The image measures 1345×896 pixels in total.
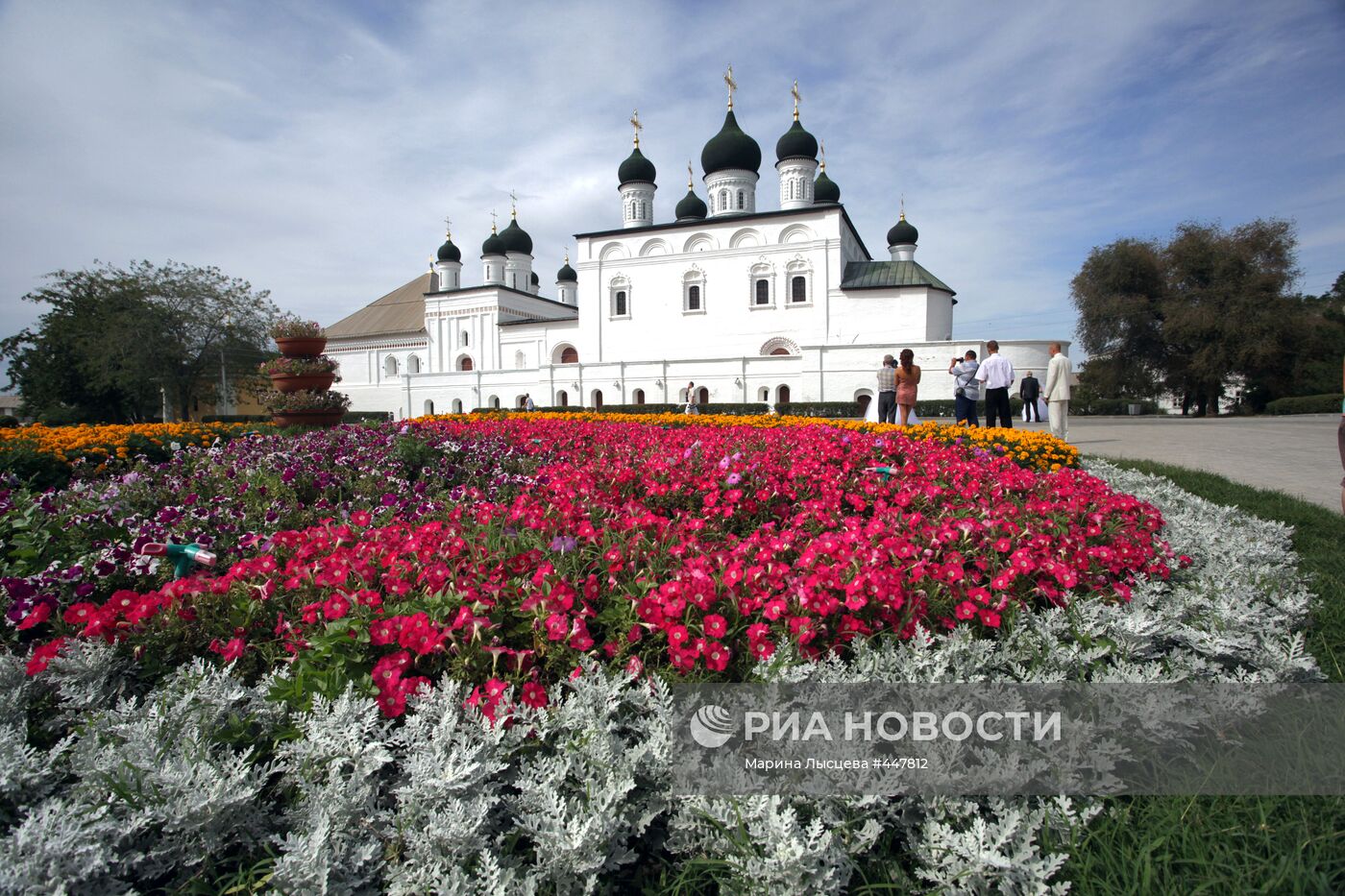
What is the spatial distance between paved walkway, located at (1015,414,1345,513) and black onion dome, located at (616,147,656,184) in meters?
27.6

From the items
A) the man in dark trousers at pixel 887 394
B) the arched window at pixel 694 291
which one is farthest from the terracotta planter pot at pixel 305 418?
the arched window at pixel 694 291

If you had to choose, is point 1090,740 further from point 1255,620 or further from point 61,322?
point 61,322

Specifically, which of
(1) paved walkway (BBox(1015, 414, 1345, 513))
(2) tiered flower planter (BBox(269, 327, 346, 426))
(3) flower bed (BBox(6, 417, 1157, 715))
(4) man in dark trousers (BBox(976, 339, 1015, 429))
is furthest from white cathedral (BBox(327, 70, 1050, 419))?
(3) flower bed (BBox(6, 417, 1157, 715))

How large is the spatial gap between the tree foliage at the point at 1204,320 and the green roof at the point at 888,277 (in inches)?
257

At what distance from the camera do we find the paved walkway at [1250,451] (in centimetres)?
643

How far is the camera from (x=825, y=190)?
35.4 meters

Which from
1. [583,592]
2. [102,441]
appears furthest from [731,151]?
[583,592]

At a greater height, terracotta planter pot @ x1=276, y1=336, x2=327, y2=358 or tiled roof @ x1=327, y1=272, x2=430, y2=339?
tiled roof @ x1=327, y1=272, x2=430, y2=339

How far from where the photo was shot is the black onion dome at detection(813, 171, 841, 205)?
3538 cm

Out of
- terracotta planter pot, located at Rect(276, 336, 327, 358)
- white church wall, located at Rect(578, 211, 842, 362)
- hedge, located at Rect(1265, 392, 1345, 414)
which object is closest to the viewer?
terracotta planter pot, located at Rect(276, 336, 327, 358)

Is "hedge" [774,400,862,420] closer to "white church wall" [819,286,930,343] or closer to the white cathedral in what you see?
the white cathedral

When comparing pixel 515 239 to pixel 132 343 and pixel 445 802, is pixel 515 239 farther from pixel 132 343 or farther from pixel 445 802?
pixel 445 802

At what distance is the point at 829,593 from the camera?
82.7 inches

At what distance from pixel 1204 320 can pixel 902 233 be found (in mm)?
14720
